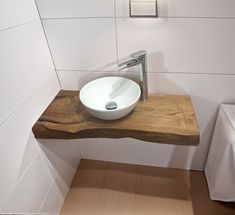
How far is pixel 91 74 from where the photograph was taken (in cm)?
122

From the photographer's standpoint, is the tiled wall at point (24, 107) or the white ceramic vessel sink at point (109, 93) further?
the white ceramic vessel sink at point (109, 93)

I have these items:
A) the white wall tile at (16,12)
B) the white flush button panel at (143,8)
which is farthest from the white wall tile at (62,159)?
the white flush button panel at (143,8)

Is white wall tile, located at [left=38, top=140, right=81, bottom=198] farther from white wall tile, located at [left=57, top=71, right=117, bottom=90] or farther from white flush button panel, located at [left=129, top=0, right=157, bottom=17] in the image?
white flush button panel, located at [left=129, top=0, right=157, bottom=17]

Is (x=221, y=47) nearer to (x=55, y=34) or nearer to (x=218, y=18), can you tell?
(x=218, y=18)

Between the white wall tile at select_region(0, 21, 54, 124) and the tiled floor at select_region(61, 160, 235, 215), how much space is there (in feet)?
2.91

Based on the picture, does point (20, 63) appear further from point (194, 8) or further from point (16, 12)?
point (194, 8)

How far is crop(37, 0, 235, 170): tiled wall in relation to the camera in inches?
37.1

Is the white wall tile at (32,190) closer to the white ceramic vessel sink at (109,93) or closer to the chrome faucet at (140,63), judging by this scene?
the white ceramic vessel sink at (109,93)

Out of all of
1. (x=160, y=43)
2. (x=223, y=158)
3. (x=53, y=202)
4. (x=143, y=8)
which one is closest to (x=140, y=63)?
(x=160, y=43)

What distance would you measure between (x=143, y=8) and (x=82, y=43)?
0.37 metres

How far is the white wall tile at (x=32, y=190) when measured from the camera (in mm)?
941

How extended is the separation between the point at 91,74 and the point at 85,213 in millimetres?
948

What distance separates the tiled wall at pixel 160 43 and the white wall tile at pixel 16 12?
0.06 metres

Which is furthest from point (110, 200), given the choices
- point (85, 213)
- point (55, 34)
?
point (55, 34)
